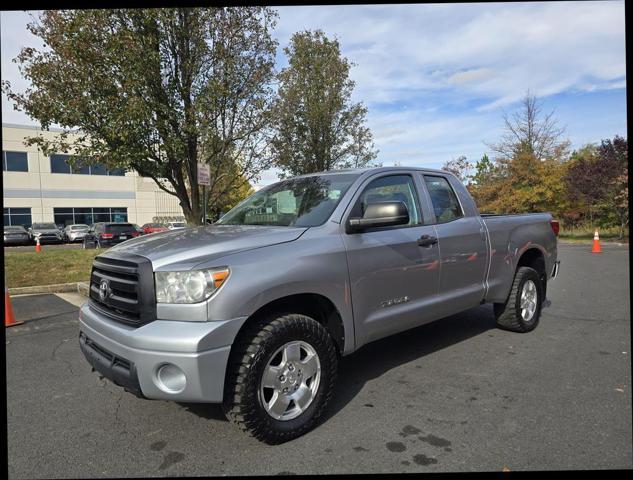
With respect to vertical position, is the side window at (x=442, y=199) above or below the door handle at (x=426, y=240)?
above

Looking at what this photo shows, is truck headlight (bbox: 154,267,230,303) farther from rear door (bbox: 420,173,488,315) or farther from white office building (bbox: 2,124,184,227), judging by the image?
white office building (bbox: 2,124,184,227)

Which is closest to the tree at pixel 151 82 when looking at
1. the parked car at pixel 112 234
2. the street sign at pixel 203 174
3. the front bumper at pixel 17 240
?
the street sign at pixel 203 174

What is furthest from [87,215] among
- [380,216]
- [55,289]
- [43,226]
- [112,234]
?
[380,216]

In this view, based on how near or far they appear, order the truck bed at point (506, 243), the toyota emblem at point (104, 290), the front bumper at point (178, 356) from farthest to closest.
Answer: the truck bed at point (506, 243) < the toyota emblem at point (104, 290) < the front bumper at point (178, 356)

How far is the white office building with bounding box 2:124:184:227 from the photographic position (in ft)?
116

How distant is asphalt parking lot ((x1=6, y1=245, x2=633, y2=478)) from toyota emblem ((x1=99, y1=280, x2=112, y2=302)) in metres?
0.94

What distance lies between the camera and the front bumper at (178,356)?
8.32 feet

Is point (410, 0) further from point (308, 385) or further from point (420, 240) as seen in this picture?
point (308, 385)

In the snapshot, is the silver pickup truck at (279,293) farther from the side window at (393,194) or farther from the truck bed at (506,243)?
the truck bed at (506,243)

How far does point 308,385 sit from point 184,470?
3.12 ft

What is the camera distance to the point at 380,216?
3264 mm

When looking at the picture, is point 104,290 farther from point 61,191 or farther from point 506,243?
point 61,191

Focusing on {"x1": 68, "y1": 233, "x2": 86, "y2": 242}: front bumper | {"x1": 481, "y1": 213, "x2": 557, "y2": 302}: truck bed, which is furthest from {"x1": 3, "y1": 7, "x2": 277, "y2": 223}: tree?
{"x1": 68, "y1": 233, "x2": 86, "y2": 242}: front bumper

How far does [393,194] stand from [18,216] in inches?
1602
